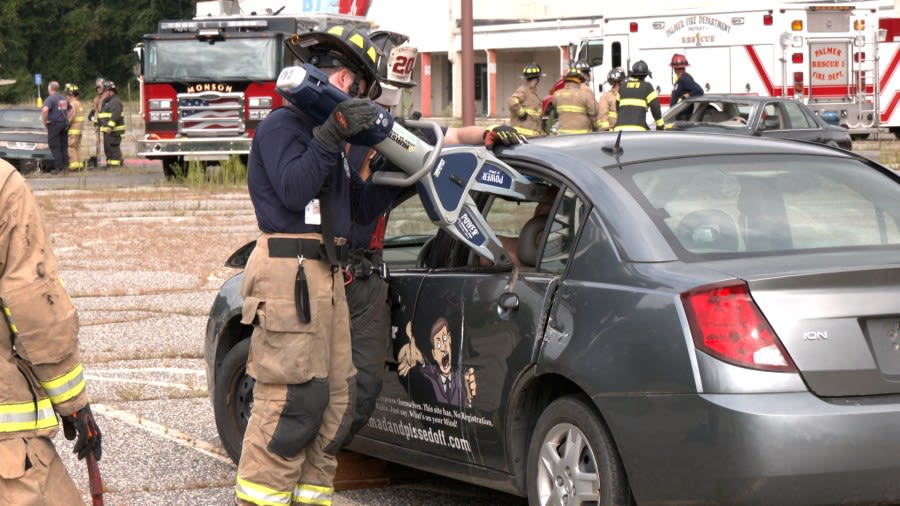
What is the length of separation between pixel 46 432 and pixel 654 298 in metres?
1.85

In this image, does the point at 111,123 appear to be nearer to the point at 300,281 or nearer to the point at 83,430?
the point at 300,281

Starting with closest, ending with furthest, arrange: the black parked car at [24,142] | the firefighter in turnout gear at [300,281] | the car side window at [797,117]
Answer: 1. the firefighter in turnout gear at [300,281]
2. the car side window at [797,117]
3. the black parked car at [24,142]

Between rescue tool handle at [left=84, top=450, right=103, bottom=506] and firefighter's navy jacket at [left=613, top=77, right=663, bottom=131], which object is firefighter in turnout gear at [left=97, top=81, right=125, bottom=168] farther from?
rescue tool handle at [left=84, top=450, right=103, bottom=506]

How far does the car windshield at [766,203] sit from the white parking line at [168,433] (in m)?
2.73

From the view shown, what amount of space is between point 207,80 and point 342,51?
2043 cm

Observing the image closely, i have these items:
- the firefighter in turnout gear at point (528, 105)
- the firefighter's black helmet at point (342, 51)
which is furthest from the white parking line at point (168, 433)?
the firefighter in turnout gear at point (528, 105)

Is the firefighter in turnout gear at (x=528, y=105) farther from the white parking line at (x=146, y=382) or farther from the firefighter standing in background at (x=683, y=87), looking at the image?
the white parking line at (x=146, y=382)

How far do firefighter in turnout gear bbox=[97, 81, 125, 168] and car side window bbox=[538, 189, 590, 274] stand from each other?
26.2m

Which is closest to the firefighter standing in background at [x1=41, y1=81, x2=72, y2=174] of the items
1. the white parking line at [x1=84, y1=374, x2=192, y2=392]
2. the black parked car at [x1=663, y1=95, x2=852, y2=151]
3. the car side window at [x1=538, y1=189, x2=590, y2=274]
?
the black parked car at [x1=663, y1=95, x2=852, y2=151]

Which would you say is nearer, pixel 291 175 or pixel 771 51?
pixel 291 175

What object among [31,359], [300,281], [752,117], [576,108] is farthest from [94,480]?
[752,117]

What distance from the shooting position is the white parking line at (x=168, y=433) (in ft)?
22.3

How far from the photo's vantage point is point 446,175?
515 centimetres

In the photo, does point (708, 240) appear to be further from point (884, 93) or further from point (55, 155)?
point (884, 93)
